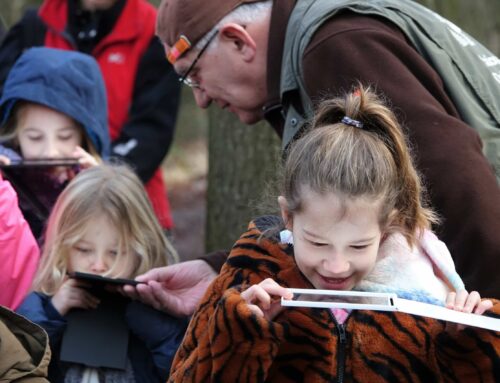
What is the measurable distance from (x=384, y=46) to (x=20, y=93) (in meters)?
2.05

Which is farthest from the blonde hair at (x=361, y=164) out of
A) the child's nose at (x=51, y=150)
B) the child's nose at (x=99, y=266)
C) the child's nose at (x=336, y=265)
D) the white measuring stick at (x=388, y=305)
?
the child's nose at (x=51, y=150)

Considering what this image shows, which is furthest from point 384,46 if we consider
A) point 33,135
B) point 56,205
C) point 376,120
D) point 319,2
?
point 33,135

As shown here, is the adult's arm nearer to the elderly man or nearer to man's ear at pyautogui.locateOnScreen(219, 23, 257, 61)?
the elderly man

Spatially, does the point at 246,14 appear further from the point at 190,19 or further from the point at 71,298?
the point at 71,298

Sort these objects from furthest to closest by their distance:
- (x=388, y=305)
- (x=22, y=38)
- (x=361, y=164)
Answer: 1. (x=22, y=38)
2. (x=361, y=164)
3. (x=388, y=305)

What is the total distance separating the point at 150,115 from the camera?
5441 mm

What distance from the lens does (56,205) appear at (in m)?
4.15

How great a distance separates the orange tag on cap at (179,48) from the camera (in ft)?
12.7

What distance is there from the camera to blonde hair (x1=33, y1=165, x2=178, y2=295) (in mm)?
3936

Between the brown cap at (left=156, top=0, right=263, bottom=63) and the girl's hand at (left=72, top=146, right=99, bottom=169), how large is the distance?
0.78m

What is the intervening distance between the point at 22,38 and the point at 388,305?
3754 mm

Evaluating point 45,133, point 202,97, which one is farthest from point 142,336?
point 45,133

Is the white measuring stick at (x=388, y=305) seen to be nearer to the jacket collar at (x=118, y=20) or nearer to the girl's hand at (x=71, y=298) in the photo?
the girl's hand at (x=71, y=298)

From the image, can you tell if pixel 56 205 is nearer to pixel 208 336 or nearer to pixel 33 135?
pixel 33 135
